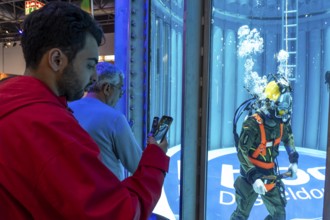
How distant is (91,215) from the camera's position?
64 cm

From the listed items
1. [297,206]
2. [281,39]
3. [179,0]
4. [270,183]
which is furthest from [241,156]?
[179,0]

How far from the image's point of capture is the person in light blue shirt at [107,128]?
59.4 inches

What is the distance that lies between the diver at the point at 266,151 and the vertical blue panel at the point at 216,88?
0.67 ft

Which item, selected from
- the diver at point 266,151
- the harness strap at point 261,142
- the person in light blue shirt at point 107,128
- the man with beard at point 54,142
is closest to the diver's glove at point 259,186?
the diver at point 266,151

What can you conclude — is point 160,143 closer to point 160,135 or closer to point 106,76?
point 160,135

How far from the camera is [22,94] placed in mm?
701

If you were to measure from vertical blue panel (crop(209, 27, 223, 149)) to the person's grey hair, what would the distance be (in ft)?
3.21

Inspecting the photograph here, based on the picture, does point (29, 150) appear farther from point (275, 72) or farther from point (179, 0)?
point (179, 0)

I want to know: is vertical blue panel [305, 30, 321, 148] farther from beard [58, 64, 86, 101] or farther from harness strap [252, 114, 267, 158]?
beard [58, 64, 86, 101]

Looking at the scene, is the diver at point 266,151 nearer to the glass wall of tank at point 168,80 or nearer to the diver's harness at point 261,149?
the diver's harness at point 261,149

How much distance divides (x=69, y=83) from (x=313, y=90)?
198 centimetres

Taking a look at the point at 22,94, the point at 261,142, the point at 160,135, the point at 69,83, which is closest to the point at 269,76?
the point at 261,142

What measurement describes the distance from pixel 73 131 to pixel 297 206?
2171 mm

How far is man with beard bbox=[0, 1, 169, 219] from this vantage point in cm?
63
